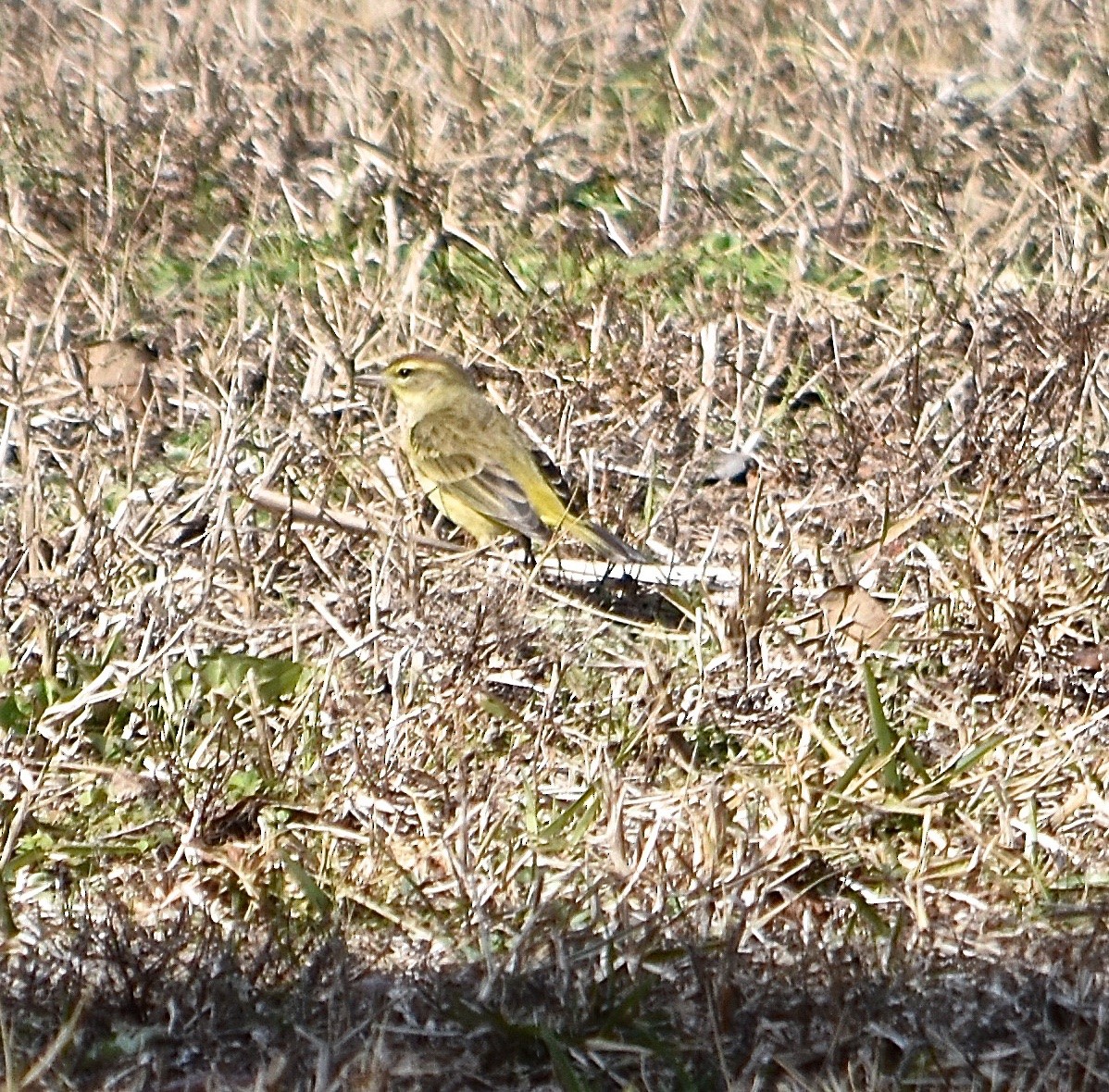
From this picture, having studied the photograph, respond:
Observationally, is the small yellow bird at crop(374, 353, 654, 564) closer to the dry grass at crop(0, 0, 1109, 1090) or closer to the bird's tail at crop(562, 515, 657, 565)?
the bird's tail at crop(562, 515, 657, 565)

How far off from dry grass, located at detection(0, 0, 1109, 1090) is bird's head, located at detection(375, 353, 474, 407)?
181 mm

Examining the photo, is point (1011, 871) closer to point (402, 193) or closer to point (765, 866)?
point (765, 866)

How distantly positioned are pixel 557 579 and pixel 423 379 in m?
0.83

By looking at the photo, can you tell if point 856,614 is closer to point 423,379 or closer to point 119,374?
point 423,379

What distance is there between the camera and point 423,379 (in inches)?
A: 236

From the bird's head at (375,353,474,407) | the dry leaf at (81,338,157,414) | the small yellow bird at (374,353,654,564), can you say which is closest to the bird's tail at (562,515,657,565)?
the small yellow bird at (374,353,654,564)

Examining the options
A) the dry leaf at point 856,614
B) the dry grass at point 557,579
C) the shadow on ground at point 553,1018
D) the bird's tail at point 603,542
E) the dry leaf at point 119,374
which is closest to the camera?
the shadow on ground at point 553,1018

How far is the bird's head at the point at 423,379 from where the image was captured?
5.95m

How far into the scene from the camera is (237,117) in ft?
25.5

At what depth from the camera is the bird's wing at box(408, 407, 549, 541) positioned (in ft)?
18.7

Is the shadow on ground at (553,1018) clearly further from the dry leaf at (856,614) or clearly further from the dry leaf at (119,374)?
the dry leaf at (119,374)

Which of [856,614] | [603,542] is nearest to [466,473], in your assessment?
[603,542]

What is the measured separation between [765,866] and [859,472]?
213cm

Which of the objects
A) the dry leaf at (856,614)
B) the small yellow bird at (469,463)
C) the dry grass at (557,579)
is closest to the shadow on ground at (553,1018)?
the dry grass at (557,579)
